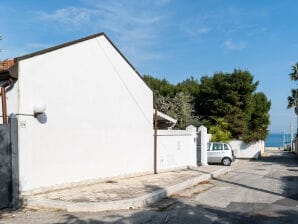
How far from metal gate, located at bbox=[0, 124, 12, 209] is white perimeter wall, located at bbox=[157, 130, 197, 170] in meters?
9.34

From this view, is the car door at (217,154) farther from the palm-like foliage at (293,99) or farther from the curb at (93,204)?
the palm-like foliage at (293,99)

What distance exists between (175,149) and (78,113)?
27.8ft

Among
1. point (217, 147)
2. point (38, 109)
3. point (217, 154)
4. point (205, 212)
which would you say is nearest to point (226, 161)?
point (217, 154)

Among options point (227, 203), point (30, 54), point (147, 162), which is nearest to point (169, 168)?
point (147, 162)

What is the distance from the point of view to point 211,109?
131ft

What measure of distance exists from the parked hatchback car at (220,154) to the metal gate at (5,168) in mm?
17960

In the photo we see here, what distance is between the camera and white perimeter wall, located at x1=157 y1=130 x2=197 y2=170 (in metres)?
18.2

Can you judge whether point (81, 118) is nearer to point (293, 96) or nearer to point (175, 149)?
point (175, 149)

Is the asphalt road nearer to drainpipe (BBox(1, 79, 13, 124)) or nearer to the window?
drainpipe (BBox(1, 79, 13, 124))

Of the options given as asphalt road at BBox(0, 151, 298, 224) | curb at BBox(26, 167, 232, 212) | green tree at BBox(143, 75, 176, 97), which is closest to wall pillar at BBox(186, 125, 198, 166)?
asphalt road at BBox(0, 151, 298, 224)

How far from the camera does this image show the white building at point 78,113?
10.5 metres

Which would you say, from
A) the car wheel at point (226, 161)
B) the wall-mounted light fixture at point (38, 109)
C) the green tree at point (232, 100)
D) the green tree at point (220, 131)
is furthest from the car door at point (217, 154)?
the wall-mounted light fixture at point (38, 109)

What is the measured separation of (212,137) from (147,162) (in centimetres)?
1716

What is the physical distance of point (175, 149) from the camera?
1962cm
